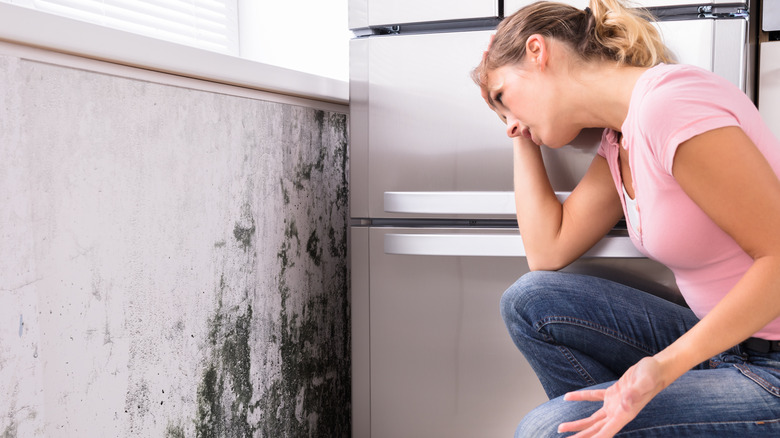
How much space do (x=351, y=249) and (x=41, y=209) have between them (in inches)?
24.2

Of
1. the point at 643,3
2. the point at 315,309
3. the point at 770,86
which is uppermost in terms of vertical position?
the point at 643,3

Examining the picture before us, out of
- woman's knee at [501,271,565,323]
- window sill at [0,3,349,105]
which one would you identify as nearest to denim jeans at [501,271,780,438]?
woman's knee at [501,271,565,323]

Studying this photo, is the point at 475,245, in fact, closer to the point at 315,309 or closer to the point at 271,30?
the point at 315,309

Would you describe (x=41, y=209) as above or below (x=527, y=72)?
below

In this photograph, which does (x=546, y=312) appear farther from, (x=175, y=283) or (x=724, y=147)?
(x=175, y=283)

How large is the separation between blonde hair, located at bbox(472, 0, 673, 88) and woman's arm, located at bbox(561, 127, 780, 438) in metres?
0.25

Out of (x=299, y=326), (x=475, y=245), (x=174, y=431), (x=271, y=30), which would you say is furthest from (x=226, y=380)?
(x=271, y=30)

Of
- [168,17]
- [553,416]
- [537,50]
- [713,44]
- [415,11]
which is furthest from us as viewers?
[168,17]

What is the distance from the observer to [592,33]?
954mm

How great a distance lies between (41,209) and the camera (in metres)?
0.75

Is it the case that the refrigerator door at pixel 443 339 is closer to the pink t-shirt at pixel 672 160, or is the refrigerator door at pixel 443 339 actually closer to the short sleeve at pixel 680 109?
the pink t-shirt at pixel 672 160

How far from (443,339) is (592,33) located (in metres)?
0.58

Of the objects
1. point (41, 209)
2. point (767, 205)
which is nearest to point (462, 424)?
point (767, 205)

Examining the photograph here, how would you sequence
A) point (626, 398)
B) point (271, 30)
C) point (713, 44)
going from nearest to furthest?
point (626, 398) < point (713, 44) < point (271, 30)
